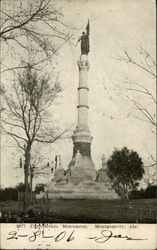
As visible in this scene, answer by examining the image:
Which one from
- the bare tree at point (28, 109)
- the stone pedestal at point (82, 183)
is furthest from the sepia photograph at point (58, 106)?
the stone pedestal at point (82, 183)

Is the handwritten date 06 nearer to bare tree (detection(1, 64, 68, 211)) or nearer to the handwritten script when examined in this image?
the handwritten script

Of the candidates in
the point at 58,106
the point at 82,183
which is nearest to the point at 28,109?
the point at 58,106

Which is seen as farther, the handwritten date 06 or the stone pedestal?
the stone pedestal

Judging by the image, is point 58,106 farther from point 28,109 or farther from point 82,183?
point 82,183

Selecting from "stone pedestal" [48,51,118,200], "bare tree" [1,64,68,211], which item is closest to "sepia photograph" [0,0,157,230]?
"bare tree" [1,64,68,211]

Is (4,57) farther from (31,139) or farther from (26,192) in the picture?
(26,192)

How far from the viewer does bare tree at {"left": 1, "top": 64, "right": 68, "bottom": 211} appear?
814 cm

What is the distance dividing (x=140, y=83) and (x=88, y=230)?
116 inches

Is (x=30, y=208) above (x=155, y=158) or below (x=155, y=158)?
below

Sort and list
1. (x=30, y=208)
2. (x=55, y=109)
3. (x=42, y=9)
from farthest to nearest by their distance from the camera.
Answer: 1. (x=55, y=109)
2. (x=30, y=208)
3. (x=42, y=9)

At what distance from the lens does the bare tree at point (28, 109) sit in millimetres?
8141

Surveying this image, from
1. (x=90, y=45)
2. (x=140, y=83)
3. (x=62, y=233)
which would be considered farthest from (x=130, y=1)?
(x=62, y=233)

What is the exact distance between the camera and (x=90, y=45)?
8.79m

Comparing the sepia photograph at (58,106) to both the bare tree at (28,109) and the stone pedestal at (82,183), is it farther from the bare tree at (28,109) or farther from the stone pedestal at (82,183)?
the stone pedestal at (82,183)
